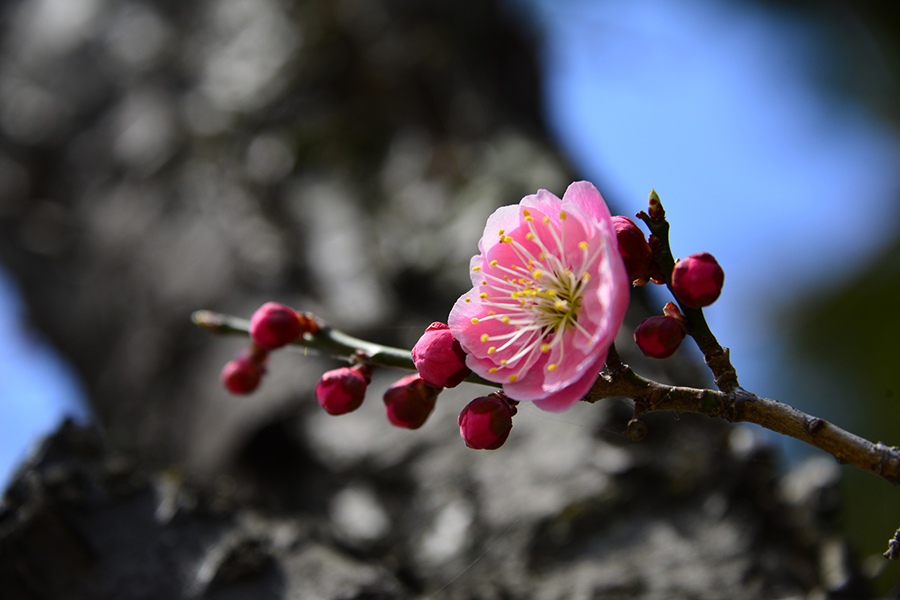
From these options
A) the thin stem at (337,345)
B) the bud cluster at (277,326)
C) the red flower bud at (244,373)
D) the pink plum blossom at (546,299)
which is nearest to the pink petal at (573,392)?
the pink plum blossom at (546,299)

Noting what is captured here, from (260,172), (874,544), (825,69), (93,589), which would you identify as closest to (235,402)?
(93,589)

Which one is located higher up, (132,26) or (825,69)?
(825,69)

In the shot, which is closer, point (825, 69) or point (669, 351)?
point (669, 351)

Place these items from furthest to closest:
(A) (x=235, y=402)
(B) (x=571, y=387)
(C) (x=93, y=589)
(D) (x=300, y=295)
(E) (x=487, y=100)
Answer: (E) (x=487, y=100)
(D) (x=300, y=295)
(A) (x=235, y=402)
(C) (x=93, y=589)
(B) (x=571, y=387)

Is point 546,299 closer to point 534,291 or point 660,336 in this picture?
point 534,291

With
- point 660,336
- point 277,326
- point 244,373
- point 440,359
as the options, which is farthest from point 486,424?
point 244,373

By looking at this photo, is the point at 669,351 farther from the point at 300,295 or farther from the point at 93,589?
the point at 300,295
